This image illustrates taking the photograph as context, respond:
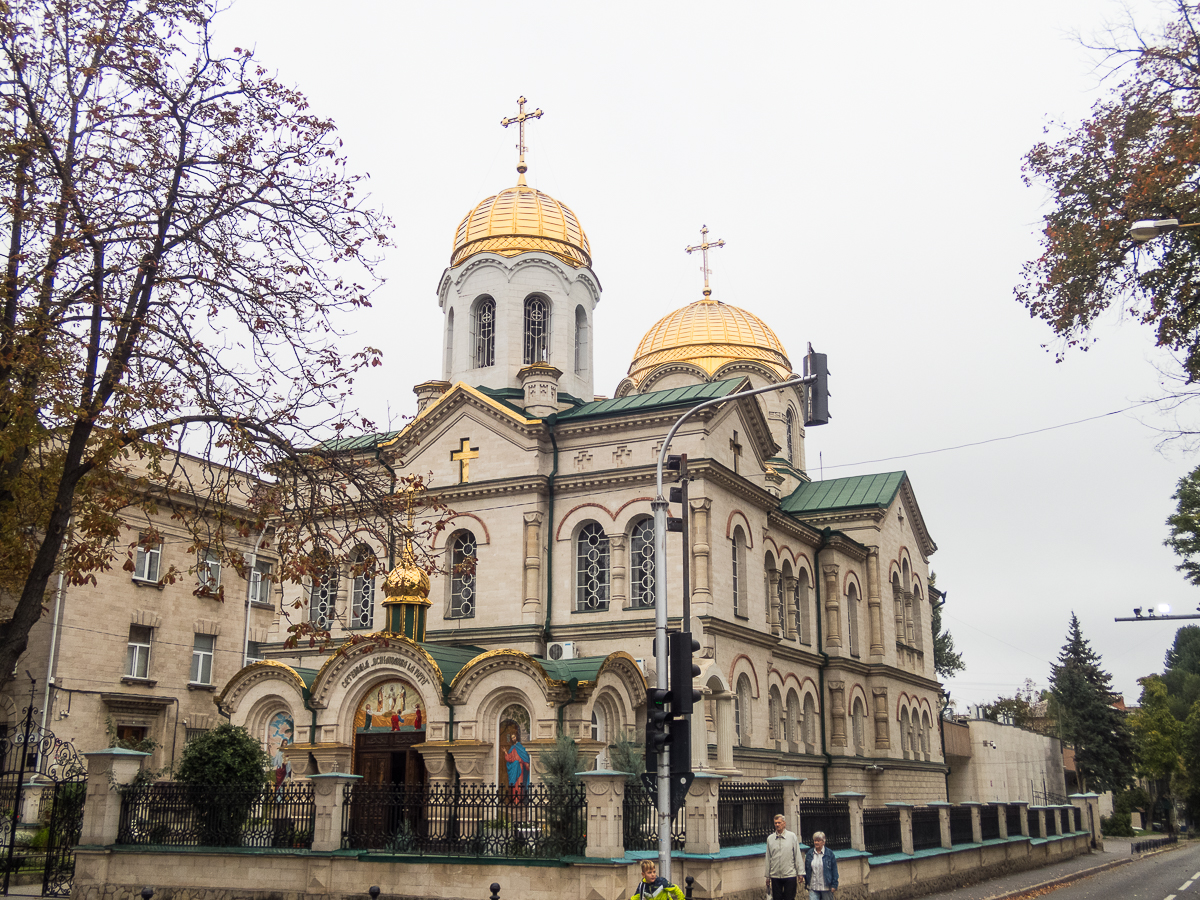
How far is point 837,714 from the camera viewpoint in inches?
1346

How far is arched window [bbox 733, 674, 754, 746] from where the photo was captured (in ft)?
92.9

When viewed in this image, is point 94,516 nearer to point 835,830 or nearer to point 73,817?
point 73,817

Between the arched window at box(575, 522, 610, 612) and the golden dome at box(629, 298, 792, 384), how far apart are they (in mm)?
14165

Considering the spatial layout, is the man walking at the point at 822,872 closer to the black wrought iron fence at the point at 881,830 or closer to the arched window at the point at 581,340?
the black wrought iron fence at the point at 881,830

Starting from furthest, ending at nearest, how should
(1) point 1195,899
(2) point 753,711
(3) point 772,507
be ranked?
(3) point 772,507
(2) point 753,711
(1) point 1195,899

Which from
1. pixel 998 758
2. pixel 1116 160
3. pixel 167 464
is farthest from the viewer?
pixel 998 758

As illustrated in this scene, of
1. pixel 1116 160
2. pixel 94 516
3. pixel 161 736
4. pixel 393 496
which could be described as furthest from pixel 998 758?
pixel 94 516

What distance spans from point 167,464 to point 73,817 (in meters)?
17.5

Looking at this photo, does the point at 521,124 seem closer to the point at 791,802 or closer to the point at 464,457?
the point at 464,457

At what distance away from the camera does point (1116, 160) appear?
55.6 feet

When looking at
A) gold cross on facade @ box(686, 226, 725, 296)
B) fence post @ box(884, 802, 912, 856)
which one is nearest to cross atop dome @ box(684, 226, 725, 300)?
gold cross on facade @ box(686, 226, 725, 296)

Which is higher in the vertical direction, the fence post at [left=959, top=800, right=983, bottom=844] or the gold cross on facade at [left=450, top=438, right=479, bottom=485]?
the gold cross on facade at [left=450, top=438, right=479, bottom=485]

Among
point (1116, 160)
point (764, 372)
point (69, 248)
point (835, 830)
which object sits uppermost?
point (764, 372)

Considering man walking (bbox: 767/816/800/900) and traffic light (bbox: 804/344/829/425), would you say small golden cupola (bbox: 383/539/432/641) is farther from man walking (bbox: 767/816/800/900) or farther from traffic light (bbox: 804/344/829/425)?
traffic light (bbox: 804/344/829/425)
